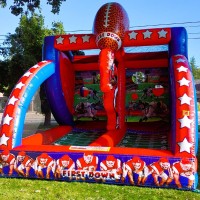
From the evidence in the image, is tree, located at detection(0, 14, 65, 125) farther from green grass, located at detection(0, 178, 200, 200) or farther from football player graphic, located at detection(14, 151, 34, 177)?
green grass, located at detection(0, 178, 200, 200)

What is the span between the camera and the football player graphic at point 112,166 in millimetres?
3676

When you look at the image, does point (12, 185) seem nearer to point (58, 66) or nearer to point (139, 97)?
point (58, 66)

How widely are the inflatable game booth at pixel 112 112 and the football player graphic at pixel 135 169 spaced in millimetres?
11

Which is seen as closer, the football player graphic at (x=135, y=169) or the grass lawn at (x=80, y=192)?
the grass lawn at (x=80, y=192)

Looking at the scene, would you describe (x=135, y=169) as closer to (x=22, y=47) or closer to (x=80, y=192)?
(x=80, y=192)

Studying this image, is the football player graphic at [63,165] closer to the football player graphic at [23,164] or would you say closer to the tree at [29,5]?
the football player graphic at [23,164]

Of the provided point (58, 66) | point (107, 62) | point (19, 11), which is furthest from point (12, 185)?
point (19, 11)

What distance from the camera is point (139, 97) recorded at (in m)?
6.13

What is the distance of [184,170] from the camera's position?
11.5ft

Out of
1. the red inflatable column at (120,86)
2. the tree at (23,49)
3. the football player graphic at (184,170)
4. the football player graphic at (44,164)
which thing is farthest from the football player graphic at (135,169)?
the tree at (23,49)

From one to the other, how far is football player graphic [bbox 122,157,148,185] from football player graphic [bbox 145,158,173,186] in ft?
0.26

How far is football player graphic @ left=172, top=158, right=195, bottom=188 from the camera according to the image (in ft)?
11.5

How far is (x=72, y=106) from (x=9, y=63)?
511 cm

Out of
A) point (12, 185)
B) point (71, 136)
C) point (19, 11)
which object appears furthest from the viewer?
point (19, 11)
